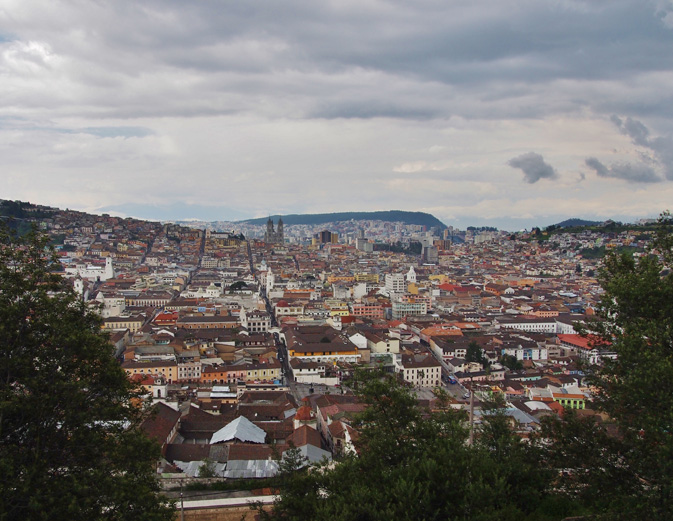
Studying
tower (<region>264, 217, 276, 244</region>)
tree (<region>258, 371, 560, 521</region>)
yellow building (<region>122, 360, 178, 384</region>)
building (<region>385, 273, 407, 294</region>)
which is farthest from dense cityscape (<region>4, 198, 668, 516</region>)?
tower (<region>264, 217, 276, 244</region>)

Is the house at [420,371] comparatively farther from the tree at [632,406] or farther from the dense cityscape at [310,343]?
the tree at [632,406]

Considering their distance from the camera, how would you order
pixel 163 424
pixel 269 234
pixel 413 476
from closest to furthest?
pixel 413 476 < pixel 163 424 < pixel 269 234

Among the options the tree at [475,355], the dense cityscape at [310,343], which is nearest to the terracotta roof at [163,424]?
the dense cityscape at [310,343]

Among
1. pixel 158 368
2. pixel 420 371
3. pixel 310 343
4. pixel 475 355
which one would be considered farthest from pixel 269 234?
pixel 158 368

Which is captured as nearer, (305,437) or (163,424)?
(305,437)

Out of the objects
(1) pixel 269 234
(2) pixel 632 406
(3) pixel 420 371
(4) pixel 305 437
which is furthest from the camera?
(1) pixel 269 234

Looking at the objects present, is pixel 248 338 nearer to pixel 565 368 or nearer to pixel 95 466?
pixel 565 368

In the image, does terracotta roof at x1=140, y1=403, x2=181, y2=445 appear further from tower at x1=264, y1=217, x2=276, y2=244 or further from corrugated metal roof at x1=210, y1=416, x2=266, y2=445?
tower at x1=264, y1=217, x2=276, y2=244

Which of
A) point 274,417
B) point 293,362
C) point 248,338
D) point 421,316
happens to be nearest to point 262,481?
point 274,417

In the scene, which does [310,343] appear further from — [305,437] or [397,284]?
[397,284]
